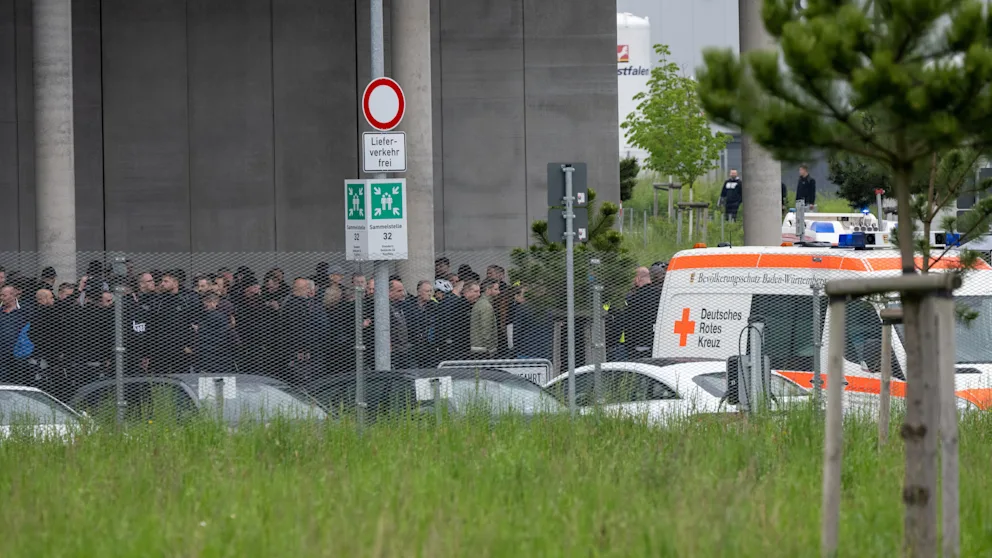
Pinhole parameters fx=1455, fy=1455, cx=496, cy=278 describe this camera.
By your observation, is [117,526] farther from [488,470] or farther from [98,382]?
[98,382]

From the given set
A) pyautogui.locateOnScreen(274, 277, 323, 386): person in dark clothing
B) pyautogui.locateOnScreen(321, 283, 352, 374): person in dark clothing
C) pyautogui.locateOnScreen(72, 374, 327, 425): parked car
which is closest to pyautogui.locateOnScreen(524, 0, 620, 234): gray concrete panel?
pyautogui.locateOnScreen(321, 283, 352, 374): person in dark clothing

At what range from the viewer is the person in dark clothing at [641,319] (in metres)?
15.4

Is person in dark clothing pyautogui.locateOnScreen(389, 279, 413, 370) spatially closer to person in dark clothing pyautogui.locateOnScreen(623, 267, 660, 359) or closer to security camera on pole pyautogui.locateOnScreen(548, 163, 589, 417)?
security camera on pole pyautogui.locateOnScreen(548, 163, 589, 417)

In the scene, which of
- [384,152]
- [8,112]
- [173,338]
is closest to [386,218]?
[384,152]

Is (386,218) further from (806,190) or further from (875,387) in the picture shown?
(806,190)

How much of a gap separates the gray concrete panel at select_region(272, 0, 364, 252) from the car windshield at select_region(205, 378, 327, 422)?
16.0 m

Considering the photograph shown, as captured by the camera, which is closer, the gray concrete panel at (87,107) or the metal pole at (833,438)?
the metal pole at (833,438)

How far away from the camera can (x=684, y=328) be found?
15047mm

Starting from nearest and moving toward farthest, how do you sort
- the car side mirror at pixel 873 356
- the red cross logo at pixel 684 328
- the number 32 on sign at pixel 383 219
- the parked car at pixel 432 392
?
the parked car at pixel 432 392 → the car side mirror at pixel 873 356 → the number 32 on sign at pixel 383 219 → the red cross logo at pixel 684 328

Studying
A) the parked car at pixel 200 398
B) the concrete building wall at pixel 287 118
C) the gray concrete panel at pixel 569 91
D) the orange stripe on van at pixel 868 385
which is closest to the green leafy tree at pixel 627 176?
the gray concrete panel at pixel 569 91

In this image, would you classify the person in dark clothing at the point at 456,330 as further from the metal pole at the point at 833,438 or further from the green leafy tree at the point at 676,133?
the green leafy tree at the point at 676,133

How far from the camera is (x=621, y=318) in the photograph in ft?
50.6

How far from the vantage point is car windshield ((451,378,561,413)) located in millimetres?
11164

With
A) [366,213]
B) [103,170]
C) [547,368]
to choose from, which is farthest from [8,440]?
[103,170]
